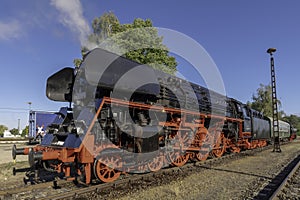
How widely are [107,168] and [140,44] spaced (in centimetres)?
1688

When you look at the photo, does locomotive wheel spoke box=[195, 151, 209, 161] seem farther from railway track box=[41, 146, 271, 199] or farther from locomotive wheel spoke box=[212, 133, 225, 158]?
railway track box=[41, 146, 271, 199]

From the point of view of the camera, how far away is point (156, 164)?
872 cm

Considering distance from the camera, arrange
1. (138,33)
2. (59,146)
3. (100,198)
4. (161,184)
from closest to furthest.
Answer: (100,198) < (59,146) < (161,184) < (138,33)

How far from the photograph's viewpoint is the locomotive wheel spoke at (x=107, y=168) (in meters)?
6.59

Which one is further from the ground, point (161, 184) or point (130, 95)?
point (130, 95)

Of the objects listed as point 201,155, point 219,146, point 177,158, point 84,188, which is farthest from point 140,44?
point 84,188

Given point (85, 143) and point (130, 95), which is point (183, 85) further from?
point (85, 143)

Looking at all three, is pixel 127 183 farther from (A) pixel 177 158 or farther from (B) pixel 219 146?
(B) pixel 219 146

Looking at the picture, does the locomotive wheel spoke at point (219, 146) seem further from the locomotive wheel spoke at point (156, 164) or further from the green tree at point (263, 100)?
the green tree at point (263, 100)

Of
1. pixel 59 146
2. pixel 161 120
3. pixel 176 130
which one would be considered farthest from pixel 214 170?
pixel 59 146

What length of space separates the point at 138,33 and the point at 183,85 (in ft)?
44.1

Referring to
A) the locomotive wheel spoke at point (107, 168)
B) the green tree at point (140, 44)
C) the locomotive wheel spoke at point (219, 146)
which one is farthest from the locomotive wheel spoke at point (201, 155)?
the green tree at point (140, 44)

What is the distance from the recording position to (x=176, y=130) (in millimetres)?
9547

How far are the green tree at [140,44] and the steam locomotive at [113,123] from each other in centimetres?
1194
